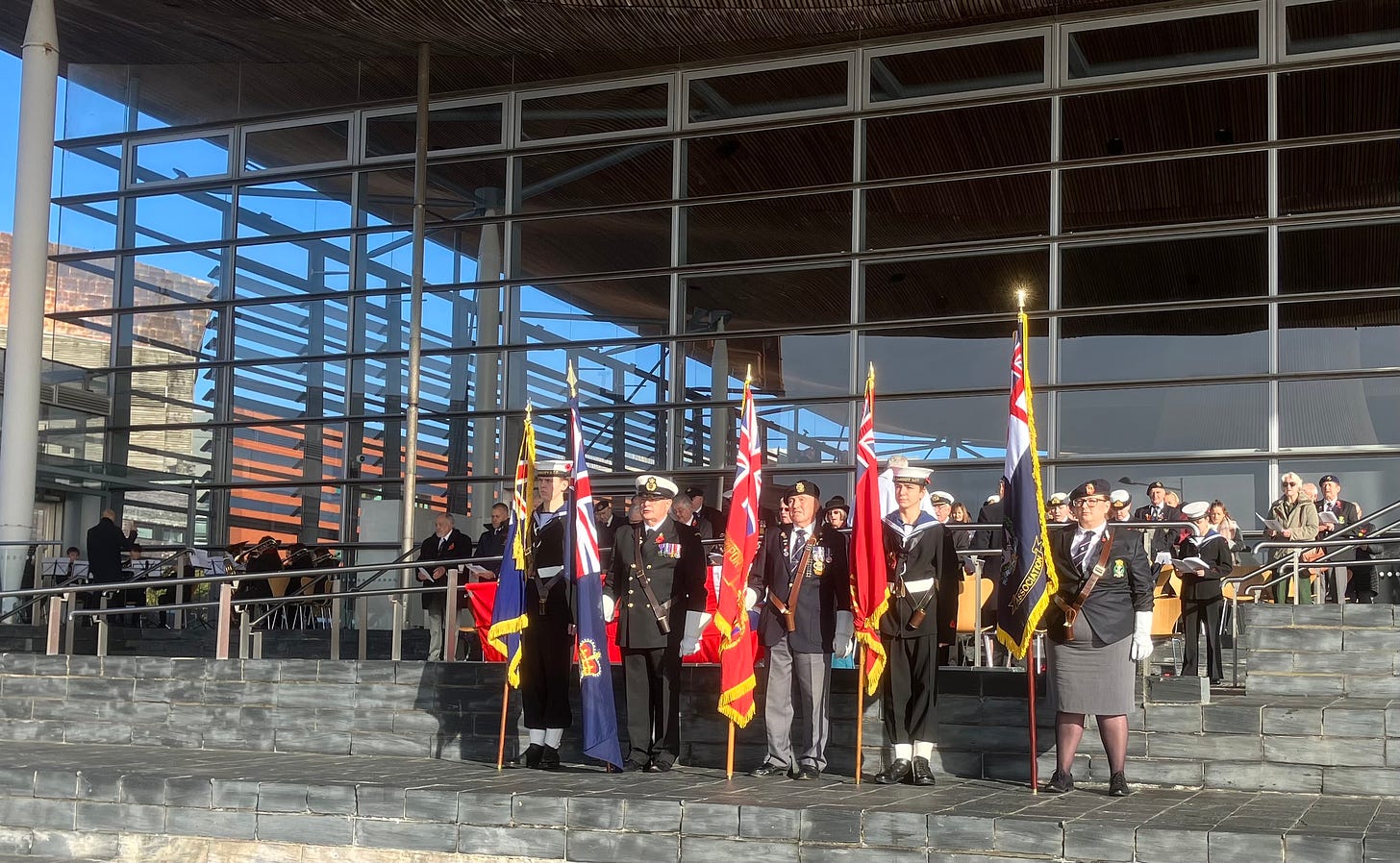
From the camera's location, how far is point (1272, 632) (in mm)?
10500

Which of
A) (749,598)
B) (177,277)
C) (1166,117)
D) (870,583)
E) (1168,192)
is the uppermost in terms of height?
(1166,117)

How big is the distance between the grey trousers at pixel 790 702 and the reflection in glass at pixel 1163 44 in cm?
1029

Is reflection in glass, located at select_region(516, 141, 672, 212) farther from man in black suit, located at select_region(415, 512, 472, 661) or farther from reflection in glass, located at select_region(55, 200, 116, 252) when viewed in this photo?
reflection in glass, located at select_region(55, 200, 116, 252)

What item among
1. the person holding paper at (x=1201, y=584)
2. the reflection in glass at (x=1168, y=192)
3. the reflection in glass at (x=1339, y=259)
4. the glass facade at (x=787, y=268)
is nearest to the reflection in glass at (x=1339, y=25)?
the glass facade at (x=787, y=268)

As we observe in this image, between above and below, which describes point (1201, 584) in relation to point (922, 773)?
above

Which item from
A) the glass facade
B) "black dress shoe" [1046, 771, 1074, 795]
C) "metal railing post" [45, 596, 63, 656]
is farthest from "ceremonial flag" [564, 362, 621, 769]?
the glass facade

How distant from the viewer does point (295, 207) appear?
22203 millimetres

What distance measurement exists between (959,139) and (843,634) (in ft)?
32.3

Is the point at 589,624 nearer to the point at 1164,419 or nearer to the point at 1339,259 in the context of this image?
the point at 1164,419

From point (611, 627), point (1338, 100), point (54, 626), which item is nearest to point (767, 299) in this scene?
point (1338, 100)

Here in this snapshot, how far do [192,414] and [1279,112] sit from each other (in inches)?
594

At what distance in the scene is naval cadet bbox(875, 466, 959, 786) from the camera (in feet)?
32.0

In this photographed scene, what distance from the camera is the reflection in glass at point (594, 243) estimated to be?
66.2ft

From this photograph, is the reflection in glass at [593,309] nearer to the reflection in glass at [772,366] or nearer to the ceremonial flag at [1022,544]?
the reflection in glass at [772,366]
